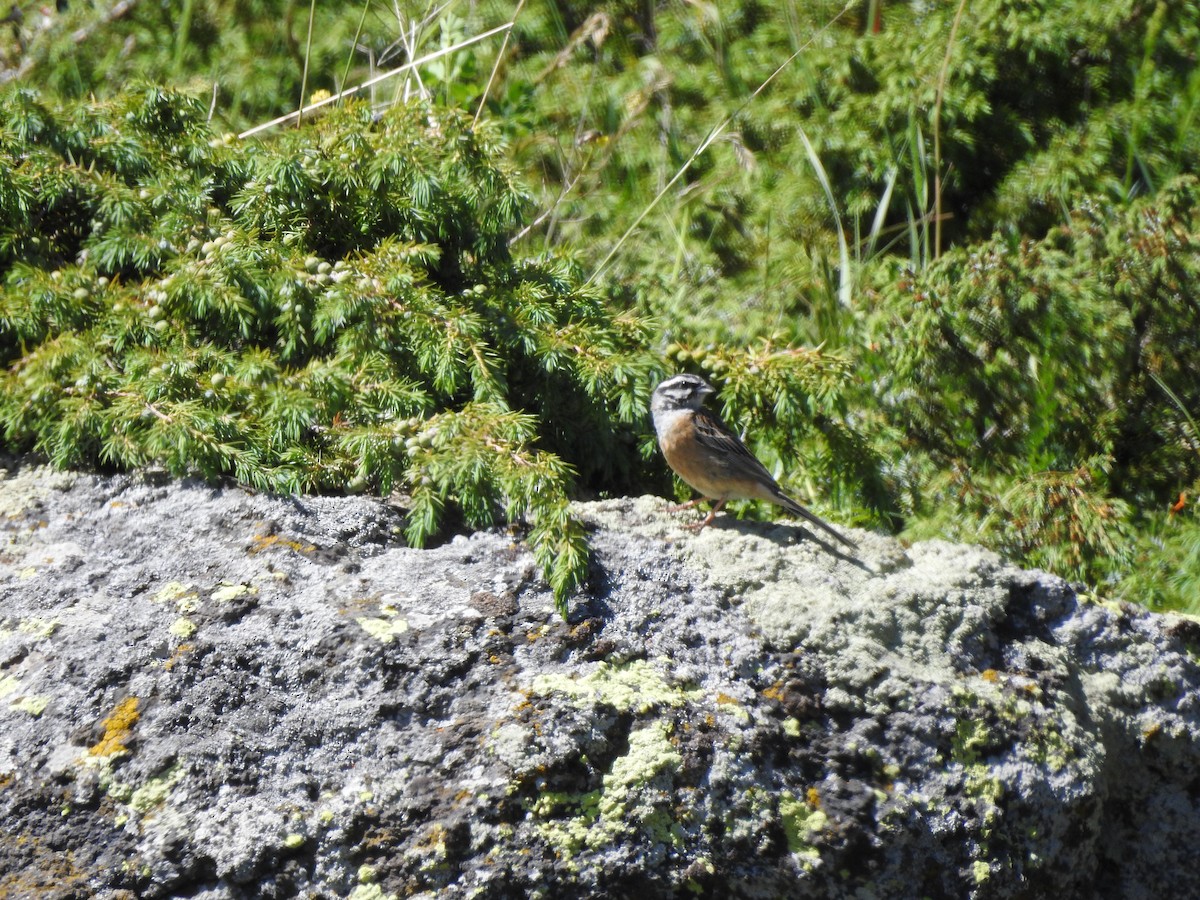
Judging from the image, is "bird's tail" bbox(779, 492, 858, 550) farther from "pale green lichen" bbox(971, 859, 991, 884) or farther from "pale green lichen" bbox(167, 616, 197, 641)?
"pale green lichen" bbox(167, 616, 197, 641)

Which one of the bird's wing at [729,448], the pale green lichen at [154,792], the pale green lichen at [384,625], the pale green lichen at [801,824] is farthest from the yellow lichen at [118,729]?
the bird's wing at [729,448]

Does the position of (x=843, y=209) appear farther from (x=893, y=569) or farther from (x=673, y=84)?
(x=893, y=569)

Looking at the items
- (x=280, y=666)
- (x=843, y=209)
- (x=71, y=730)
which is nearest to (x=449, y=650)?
(x=280, y=666)

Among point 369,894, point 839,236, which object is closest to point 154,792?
point 369,894

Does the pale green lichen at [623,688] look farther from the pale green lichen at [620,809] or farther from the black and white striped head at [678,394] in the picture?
the black and white striped head at [678,394]

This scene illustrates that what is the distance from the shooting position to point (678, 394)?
388cm

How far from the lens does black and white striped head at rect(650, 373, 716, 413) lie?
388 centimetres

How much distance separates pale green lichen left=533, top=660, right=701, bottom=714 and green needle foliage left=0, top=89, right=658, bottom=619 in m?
0.24

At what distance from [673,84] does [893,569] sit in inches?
176

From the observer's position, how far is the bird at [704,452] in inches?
148

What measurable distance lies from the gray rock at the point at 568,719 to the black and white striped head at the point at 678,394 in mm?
702

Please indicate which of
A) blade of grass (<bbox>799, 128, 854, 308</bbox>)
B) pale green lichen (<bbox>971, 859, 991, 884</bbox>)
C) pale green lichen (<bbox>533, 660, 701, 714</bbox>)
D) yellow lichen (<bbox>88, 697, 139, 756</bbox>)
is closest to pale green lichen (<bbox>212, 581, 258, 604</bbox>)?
yellow lichen (<bbox>88, 697, 139, 756</bbox>)

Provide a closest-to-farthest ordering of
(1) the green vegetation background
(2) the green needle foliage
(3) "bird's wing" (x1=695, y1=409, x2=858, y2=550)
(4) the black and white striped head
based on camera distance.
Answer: (2) the green needle foliage < (1) the green vegetation background < (3) "bird's wing" (x1=695, y1=409, x2=858, y2=550) < (4) the black and white striped head

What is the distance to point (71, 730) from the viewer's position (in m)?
2.64
